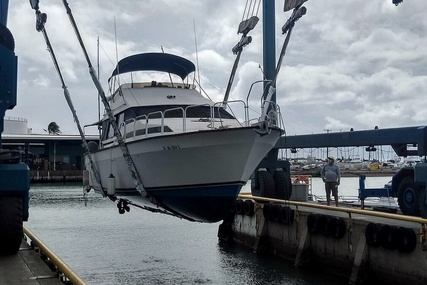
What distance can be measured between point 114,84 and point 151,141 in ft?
13.4

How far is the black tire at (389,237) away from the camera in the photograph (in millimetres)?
10680

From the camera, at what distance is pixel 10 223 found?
8531 millimetres

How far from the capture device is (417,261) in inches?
402

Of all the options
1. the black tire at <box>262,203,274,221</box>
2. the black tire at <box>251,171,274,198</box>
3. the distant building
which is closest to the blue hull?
the black tire at <box>262,203,274,221</box>

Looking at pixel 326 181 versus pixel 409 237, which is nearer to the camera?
pixel 409 237

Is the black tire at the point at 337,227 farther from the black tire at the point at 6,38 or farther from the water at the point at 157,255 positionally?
the black tire at the point at 6,38

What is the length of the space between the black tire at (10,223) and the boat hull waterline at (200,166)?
273cm

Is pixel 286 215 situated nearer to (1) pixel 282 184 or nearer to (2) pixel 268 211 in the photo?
(2) pixel 268 211

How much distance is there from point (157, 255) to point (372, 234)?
7.88 meters

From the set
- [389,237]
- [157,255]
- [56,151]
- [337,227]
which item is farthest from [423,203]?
[56,151]

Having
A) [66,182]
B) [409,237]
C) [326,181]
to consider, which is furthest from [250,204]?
[66,182]

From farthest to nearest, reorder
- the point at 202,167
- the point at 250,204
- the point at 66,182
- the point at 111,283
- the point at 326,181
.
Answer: the point at 66,182
the point at 250,204
the point at 326,181
the point at 111,283
the point at 202,167

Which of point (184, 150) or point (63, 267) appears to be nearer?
point (63, 267)

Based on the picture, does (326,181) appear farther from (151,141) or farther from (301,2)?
(151,141)
